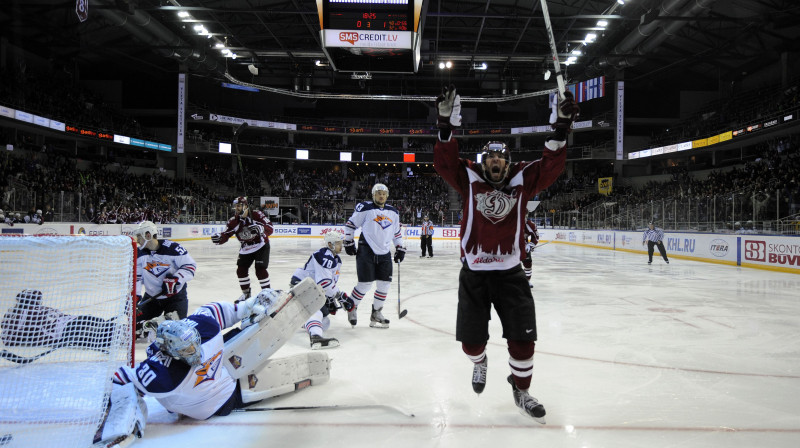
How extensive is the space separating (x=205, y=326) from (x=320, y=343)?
1855 mm

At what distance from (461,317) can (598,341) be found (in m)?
2.56

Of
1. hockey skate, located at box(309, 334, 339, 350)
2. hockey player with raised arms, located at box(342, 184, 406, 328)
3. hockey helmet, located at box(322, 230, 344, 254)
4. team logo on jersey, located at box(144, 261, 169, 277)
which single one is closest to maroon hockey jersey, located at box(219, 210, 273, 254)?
hockey player with raised arms, located at box(342, 184, 406, 328)

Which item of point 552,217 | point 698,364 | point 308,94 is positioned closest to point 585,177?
point 552,217

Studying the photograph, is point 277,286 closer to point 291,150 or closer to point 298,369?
point 298,369

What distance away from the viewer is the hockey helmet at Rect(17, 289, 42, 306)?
288cm

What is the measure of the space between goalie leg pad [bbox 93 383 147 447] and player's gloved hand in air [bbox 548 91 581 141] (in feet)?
9.06

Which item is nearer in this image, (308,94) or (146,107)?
(146,107)

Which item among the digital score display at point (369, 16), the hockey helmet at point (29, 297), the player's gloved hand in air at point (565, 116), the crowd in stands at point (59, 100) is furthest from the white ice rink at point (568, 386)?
the crowd in stands at point (59, 100)

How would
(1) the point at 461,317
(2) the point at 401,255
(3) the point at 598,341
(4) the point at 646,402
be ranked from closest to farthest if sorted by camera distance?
(1) the point at 461,317 < (4) the point at 646,402 < (3) the point at 598,341 < (2) the point at 401,255

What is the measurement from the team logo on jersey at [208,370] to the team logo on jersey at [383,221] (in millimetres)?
2908

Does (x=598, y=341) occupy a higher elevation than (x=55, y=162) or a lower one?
lower

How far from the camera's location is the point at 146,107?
3356 cm

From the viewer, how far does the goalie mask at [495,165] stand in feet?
9.59

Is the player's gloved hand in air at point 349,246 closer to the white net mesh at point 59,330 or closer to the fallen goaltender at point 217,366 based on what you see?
the fallen goaltender at point 217,366
